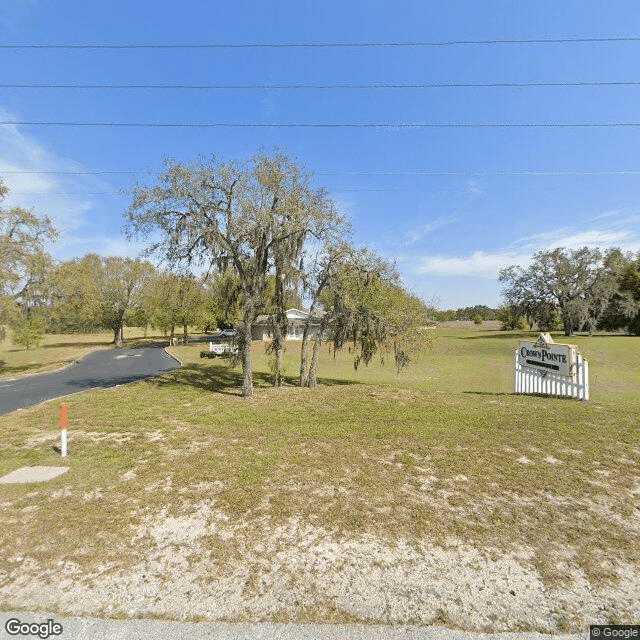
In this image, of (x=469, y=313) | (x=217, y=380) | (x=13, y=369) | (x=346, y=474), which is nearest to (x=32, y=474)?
(x=346, y=474)

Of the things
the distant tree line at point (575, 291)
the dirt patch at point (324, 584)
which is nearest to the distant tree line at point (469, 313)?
the distant tree line at point (575, 291)

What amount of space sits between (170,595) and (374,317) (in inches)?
454

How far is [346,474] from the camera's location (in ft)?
18.3

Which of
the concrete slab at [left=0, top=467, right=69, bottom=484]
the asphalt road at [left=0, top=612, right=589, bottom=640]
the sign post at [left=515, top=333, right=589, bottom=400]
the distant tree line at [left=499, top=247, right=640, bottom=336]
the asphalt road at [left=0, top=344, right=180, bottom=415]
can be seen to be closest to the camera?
the asphalt road at [left=0, top=612, right=589, bottom=640]

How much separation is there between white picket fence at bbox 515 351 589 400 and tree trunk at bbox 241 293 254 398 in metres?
9.70

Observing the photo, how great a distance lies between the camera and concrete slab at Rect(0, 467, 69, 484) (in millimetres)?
5320

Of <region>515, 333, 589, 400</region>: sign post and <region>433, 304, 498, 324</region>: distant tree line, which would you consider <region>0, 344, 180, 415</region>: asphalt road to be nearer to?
<region>515, 333, 589, 400</region>: sign post

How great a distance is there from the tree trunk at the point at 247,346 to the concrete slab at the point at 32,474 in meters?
6.48

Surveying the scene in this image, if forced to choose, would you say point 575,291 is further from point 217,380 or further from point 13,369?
point 13,369

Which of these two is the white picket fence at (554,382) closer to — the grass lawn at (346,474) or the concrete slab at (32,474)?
the grass lawn at (346,474)

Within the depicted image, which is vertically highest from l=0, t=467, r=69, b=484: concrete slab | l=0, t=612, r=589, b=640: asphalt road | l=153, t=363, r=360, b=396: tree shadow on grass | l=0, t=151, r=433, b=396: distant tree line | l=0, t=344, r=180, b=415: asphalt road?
l=0, t=151, r=433, b=396: distant tree line

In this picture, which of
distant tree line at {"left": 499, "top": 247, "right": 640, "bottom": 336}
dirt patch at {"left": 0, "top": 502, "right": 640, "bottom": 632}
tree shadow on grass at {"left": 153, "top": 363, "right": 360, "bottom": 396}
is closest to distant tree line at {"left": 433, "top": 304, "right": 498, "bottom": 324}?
distant tree line at {"left": 499, "top": 247, "right": 640, "bottom": 336}

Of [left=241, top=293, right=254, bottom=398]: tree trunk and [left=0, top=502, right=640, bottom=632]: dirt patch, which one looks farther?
[left=241, top=293, right=254, bottom=398]: tree trunk

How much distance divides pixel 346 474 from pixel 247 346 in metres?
7.50
